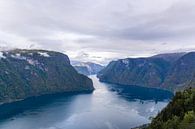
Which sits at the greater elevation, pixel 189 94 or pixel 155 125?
pixel 189 94

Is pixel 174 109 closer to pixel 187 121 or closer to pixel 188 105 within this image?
pixel 188 105

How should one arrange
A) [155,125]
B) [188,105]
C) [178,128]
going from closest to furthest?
[178,128]
[155,125]
[188,105]

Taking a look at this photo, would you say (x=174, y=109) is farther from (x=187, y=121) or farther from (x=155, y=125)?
(x=187, y=121)

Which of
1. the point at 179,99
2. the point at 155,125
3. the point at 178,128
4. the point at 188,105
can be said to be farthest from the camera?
the point at 179,99

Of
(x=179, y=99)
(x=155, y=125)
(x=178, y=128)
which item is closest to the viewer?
(x=178, y=128)

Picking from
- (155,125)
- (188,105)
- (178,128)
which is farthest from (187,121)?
(188,105)

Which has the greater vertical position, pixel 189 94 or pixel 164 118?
pixel 189 94

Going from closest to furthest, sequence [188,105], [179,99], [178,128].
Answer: [178,128]
[188,105]
[179,99]

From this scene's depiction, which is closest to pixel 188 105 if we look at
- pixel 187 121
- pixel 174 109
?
pixel 174 109

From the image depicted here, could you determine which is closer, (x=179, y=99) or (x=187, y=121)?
(x=187, y=121)
